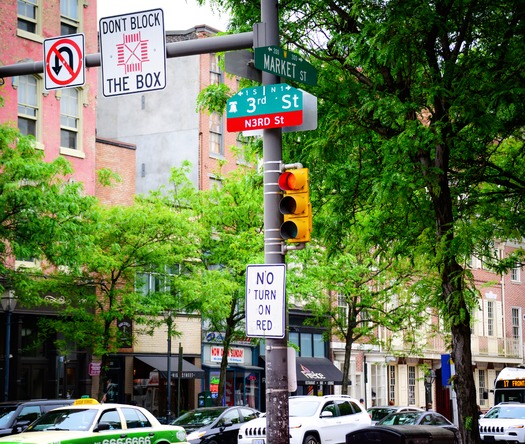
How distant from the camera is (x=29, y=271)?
30.1 meters

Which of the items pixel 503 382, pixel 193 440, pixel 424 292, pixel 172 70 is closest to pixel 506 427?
pixel 503 382

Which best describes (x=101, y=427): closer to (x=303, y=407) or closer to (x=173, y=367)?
(x=303, y=407)

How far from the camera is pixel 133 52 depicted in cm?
1267

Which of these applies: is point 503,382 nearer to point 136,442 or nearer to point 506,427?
point 506,427

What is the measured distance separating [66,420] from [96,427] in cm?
70

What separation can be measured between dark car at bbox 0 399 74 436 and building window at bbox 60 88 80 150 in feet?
54.9

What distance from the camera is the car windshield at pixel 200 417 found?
1033 inches

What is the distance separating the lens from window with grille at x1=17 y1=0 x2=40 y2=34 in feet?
120

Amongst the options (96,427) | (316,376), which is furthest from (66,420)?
(316,376)

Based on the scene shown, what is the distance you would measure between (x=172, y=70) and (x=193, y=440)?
26.8 meters

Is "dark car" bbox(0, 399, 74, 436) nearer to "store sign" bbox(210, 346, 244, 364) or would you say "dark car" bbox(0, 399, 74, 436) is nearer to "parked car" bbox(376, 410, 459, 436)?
"parked car" bbox(376, 410, 459, 436)

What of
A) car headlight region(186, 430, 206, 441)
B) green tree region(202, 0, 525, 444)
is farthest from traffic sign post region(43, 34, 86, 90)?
car headlight region(186, 430, 206, 441)

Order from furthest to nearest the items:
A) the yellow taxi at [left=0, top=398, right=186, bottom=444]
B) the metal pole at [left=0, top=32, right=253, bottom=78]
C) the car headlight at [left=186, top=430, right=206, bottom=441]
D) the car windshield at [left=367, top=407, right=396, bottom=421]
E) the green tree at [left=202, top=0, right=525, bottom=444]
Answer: the car windshield at [left=367, top=407, right=396, bottom=421] < the car headlight at [left=186, top=430, right=206, bottom=441] < the yellow taxi at [left=0, top=398, right=186, bottom=444] < the green tree at [left=202, top=0, right=525, bottom=444] < the metal pole at [left=0, top=32, right=253, bottom=78]

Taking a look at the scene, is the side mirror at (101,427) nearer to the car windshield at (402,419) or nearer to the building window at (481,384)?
the car windshield at (402,419)
